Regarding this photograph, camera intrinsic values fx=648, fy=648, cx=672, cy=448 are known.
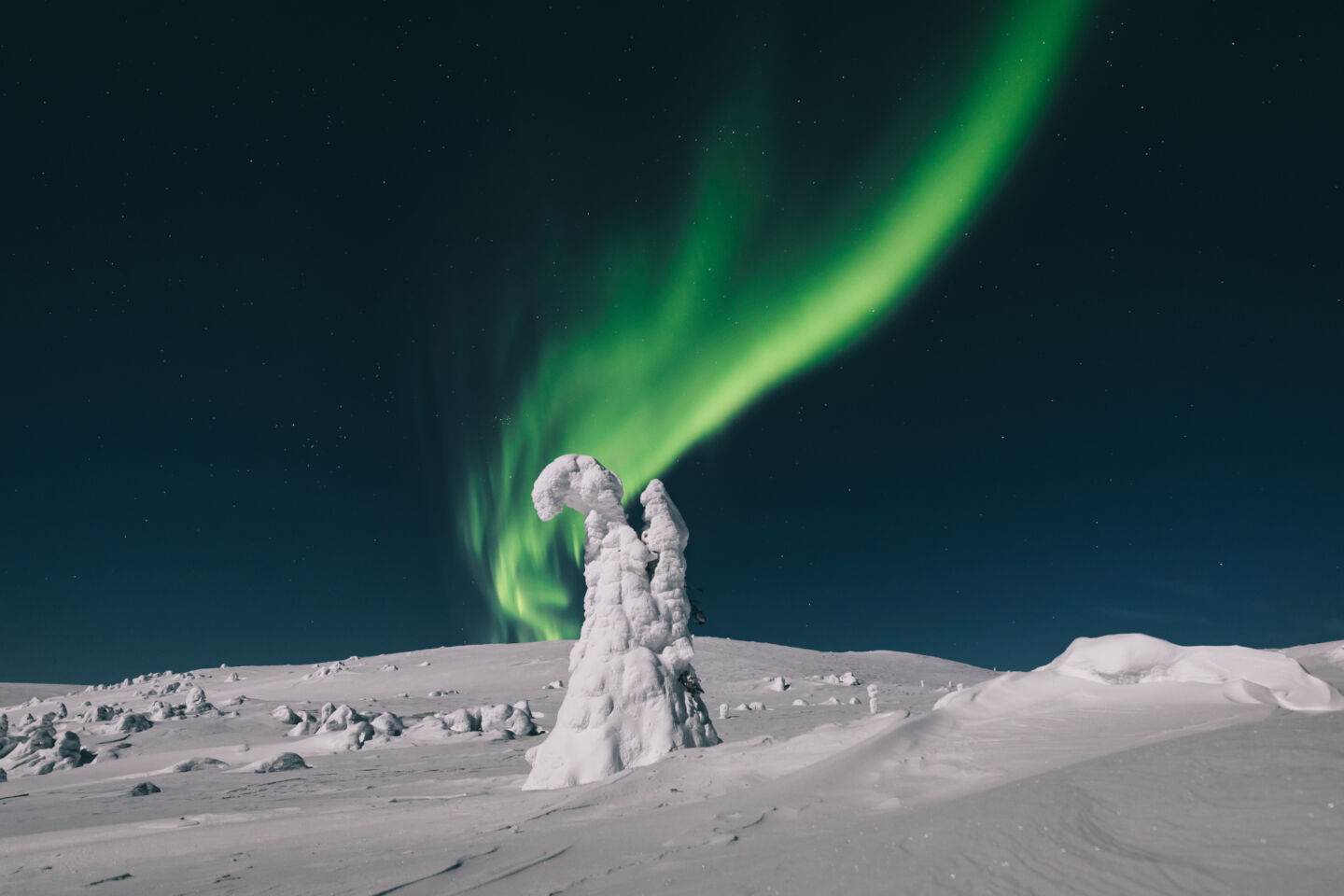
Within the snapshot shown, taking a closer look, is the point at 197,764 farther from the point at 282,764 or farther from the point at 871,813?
the point at 871,813

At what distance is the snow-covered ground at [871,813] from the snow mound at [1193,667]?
0.08 feet

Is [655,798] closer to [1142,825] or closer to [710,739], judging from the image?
[710,739]

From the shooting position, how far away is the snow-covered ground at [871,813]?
3555 mm

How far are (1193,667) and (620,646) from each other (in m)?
8.14

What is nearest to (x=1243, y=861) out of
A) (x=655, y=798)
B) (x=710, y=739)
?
(x=655, y=798)

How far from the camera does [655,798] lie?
7453 mm

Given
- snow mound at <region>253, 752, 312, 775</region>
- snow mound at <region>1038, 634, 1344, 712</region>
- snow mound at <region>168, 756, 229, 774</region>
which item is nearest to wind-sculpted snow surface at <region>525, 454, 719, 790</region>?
snow mound at <region>1038, 634, 1344, 712</region>

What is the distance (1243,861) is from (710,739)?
8.81 m

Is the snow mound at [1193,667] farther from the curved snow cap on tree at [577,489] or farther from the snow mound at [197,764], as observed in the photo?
the snow mound at [197,764]

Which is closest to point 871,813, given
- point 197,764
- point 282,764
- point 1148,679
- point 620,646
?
point 1148,679

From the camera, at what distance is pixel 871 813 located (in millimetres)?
5199

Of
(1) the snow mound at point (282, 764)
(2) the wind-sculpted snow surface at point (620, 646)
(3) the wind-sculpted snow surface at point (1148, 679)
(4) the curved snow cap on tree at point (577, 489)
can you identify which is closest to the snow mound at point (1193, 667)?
(3) the wind-sculpted snow surface at point (1148, 679)

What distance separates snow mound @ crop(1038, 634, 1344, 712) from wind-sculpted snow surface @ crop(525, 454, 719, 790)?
5766mm

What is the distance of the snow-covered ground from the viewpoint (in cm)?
355
